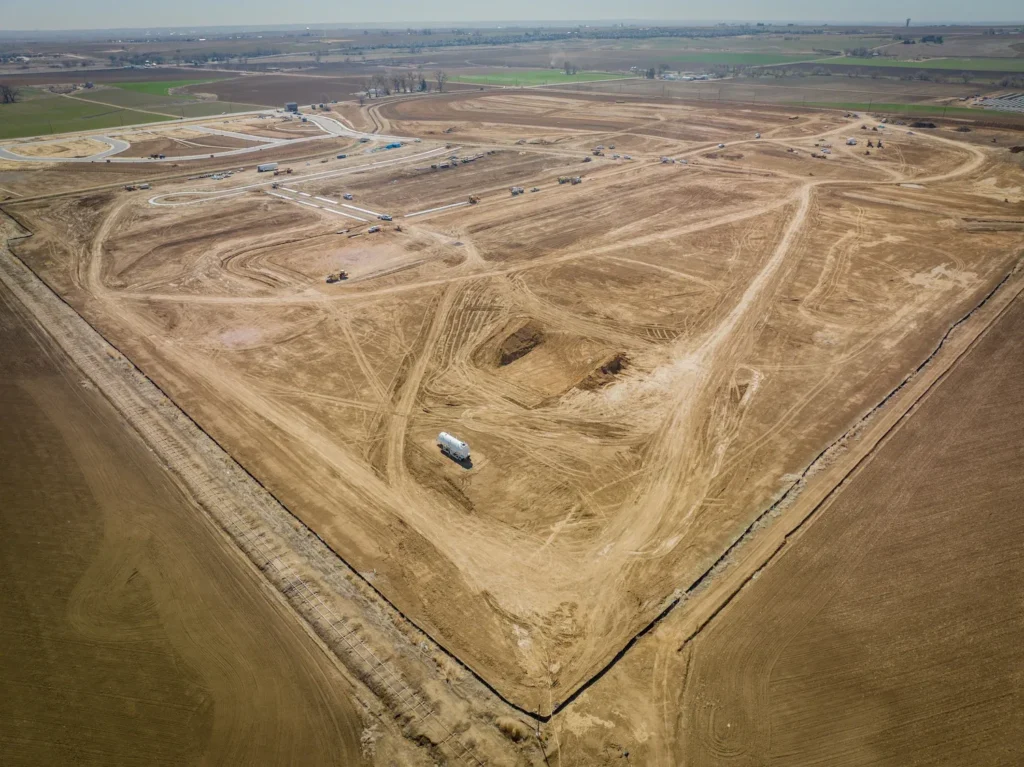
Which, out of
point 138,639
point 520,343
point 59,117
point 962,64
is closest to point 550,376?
point 520,343

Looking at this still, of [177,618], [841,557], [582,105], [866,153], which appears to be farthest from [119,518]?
[582,105]

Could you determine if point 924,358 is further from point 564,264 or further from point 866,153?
point 866,153

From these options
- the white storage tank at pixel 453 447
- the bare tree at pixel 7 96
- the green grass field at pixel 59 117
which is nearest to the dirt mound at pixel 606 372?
the white storage tank at pixel 453 447

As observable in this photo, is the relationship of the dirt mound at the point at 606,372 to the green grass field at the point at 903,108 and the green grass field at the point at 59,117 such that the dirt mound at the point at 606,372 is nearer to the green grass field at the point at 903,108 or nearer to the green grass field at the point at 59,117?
the green grass field at the point at 903,108

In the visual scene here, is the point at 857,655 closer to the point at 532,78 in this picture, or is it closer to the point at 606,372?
the point at 606,372

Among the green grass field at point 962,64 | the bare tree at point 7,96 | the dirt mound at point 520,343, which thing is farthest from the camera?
the green grass field at point 962,64
